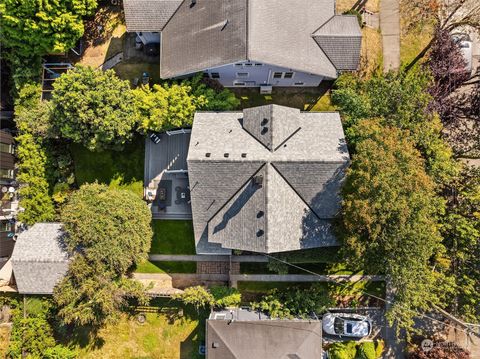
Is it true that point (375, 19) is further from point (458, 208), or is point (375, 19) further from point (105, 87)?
point (105, 87)

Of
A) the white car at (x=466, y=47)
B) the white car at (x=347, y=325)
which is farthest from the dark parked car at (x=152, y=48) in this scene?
the white car at (x=347, y=325)

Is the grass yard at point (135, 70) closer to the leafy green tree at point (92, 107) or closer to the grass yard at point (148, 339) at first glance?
the leafy green tree at point (92, 107)

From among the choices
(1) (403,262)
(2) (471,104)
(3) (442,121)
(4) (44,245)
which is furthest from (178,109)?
(2) (471,104)

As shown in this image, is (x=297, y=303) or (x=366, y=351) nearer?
(x=297, y=303)

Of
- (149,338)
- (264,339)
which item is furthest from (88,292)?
(264,339)

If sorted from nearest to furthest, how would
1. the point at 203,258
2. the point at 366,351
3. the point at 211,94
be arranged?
1. the point at 211,94
2. the point at 366,351
3. the point at 203,258

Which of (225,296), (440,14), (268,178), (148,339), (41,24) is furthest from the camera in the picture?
(440,14)

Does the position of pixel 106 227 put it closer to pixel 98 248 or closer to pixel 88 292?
pixel 98 248

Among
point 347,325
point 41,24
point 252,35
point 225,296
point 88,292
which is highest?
point 41,24

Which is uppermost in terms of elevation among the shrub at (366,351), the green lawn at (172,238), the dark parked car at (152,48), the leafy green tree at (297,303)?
the dark parked car at (152,48)
